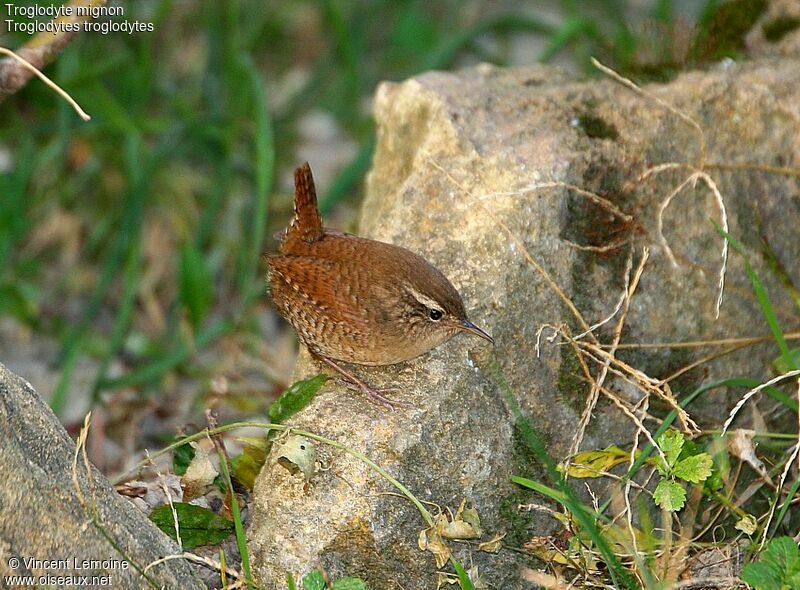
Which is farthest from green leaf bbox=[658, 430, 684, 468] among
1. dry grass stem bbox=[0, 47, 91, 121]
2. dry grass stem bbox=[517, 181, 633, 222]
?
dry grass stem bbox=[0, 47, 91, 121]

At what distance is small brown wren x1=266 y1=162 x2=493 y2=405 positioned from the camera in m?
3.38

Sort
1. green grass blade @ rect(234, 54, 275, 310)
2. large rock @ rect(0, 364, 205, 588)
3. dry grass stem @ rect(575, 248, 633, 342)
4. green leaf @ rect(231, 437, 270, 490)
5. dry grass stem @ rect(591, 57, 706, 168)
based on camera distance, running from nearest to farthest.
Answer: large rock @ rect(0, 364, 205, 588) → dry grass stem @ rect(575, 248, 633, 342) → green leaf @ rect(231, 437, 270, 490) → dry grass stem @ rect(591, 57, 706, 168) → green grass blade @ rect(234, 54, 275, 310)

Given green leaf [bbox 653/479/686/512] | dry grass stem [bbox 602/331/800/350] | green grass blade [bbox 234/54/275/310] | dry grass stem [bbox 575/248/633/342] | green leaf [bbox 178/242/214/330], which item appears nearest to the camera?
green leaf [bbox 653/479/686/512]

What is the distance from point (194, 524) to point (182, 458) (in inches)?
11.3

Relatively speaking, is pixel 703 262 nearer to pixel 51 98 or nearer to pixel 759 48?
pixel 759 48

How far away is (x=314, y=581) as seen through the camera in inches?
110

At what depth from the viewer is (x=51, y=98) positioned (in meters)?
5.99

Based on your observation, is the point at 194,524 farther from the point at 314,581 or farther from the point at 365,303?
the point at 365,303

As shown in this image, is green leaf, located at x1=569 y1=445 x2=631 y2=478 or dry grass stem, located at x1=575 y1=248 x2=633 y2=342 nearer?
green leaf, located at x1=569 y1=445 x2=631 y2=478

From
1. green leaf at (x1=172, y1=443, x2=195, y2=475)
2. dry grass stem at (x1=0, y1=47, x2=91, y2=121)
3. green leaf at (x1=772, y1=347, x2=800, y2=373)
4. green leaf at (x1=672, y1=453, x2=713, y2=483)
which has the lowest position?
green leaf at (x1=172, y1=443, x2=195, y2=475)

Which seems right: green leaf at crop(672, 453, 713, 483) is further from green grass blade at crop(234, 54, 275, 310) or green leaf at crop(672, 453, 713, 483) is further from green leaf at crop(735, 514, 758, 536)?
green grass blade at crop(234, 54, 275, 310)

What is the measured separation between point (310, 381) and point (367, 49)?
4.87 metres

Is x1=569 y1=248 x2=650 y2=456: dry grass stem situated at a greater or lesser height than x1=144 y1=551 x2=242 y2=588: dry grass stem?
greater

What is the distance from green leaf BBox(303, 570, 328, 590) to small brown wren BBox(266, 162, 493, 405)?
66 cm
